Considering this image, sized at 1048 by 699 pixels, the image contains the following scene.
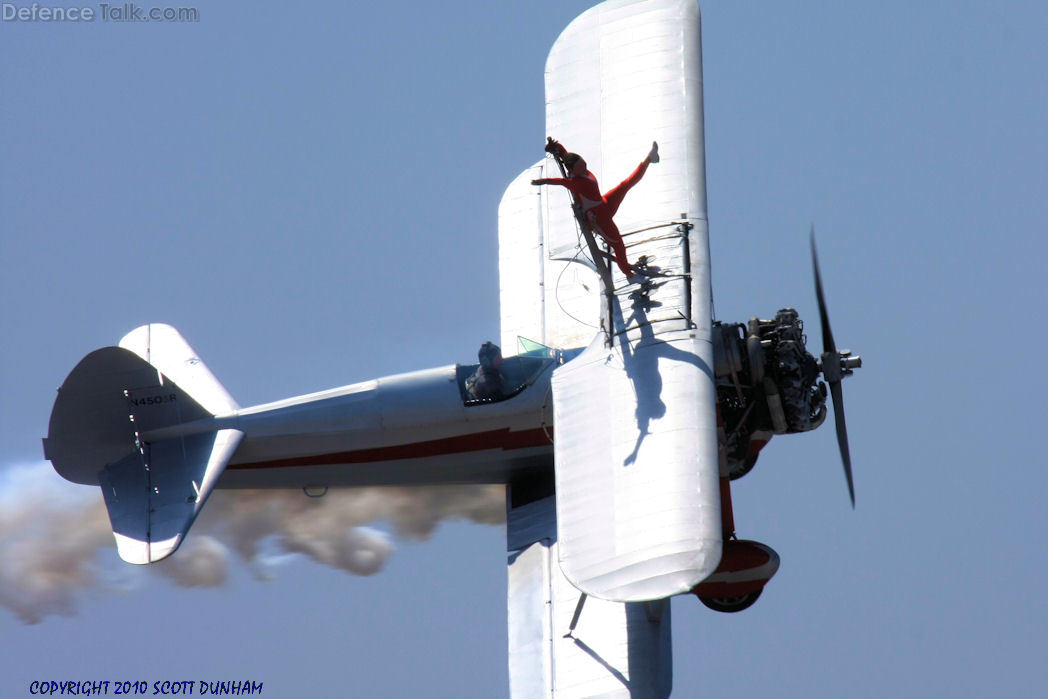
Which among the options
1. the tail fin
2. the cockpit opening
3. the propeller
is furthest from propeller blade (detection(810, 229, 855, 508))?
the tail fin

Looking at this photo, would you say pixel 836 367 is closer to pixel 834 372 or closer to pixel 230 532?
pixel 834 372

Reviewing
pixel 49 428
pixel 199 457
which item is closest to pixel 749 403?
pixel 199 457

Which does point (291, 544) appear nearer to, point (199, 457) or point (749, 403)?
point (199, 457)

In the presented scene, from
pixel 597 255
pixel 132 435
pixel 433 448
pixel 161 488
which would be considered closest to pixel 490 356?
pixel 433 448

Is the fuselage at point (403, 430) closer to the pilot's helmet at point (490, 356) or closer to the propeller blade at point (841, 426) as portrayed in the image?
the pilot's helmet at point (490, 356)

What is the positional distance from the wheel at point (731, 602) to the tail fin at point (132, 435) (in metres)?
4.96

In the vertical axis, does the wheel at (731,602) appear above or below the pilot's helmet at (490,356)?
below

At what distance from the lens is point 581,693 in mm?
17016

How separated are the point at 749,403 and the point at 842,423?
37.4 inches

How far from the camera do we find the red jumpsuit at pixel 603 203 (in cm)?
1609

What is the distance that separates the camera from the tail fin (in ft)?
59.5

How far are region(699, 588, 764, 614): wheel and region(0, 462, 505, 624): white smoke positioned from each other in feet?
10.3

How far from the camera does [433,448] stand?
1867cm

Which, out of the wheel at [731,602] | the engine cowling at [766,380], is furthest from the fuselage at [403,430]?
the wheel at [731,602]
